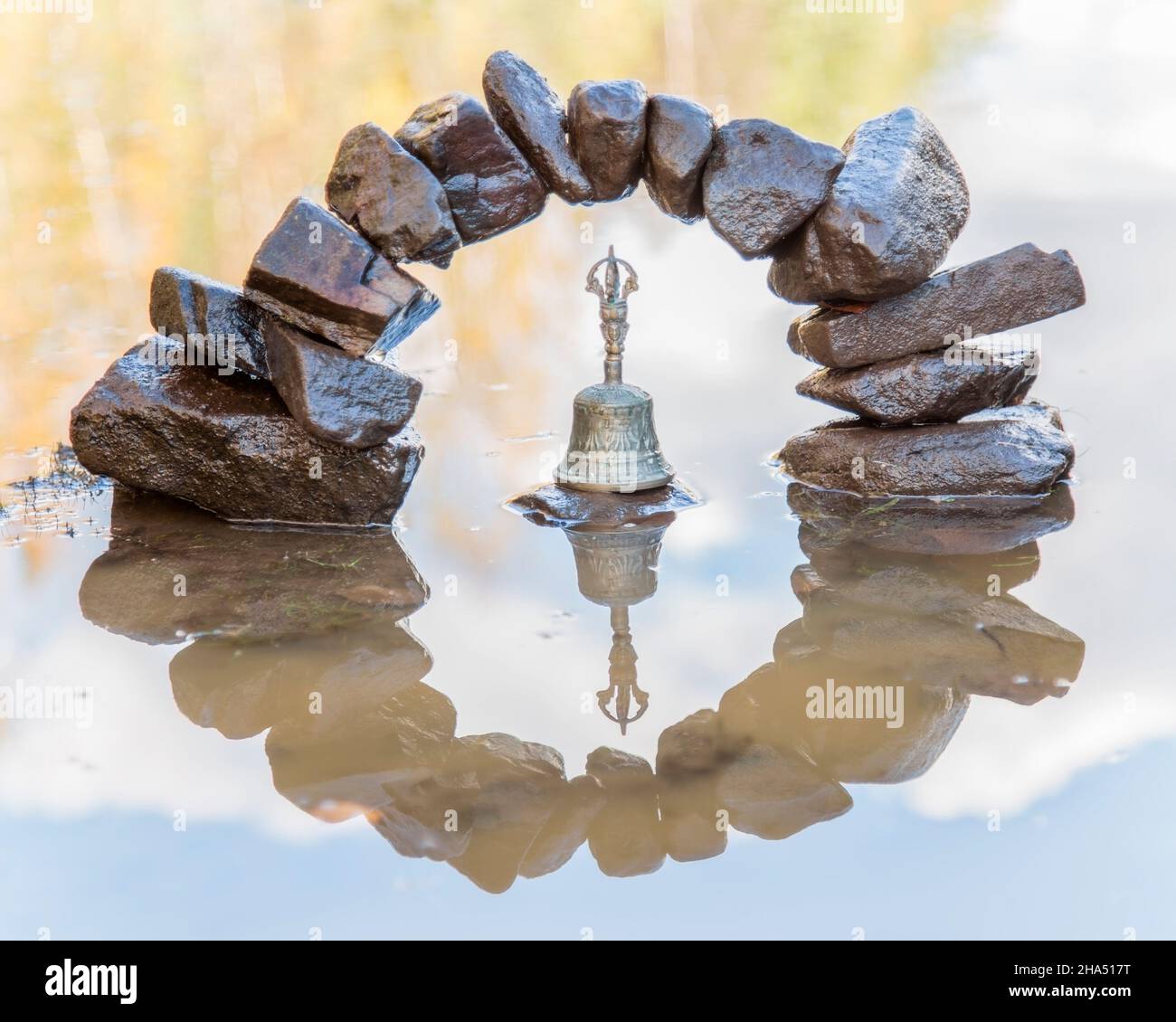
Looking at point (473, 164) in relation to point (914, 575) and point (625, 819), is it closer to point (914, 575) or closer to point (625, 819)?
point (914, 575)

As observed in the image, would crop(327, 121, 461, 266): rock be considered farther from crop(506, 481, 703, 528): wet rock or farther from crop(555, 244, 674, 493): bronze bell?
crop(506, 481, 703, 528): wet rock

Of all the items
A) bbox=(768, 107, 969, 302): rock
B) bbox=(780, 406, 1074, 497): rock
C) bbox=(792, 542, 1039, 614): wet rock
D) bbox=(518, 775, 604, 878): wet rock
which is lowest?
bbox=(518, 775, 604, 878): wet rock

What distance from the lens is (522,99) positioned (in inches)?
243

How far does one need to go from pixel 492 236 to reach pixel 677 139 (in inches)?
37.7

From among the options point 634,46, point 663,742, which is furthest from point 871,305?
point 634,46

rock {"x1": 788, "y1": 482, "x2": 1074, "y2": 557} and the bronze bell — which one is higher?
the bronze bell

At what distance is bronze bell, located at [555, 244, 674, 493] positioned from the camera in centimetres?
656

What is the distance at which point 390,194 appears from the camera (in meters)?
5.95

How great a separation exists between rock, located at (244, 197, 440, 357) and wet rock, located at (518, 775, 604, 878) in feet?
7.98

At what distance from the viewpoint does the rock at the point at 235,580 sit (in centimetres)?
541

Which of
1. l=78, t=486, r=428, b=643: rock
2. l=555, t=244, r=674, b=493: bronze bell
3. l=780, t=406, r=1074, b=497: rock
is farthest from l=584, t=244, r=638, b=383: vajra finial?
l=78, t=486, r=428, b=643: rock

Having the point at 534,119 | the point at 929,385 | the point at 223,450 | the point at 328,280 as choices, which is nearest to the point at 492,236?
the point at 534,119

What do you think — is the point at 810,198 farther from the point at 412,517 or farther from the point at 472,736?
the point at 472,736

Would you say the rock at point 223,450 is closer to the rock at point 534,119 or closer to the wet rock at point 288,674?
the wet rock at point 288,674
